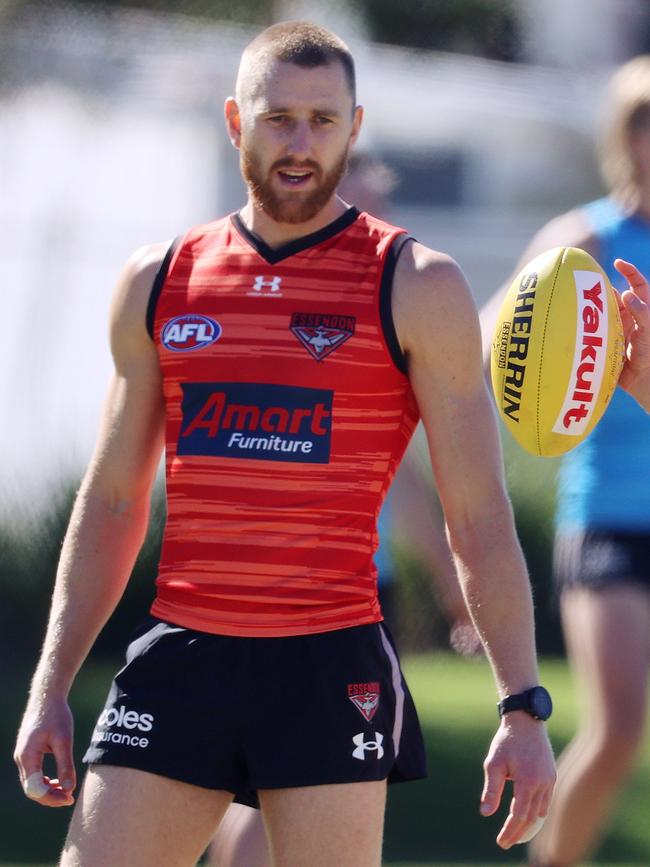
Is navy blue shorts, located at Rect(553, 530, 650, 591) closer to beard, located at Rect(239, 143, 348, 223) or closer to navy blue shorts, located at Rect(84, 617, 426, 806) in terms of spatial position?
navy blue shorts, located at Rect(84, 617, 426, 806)

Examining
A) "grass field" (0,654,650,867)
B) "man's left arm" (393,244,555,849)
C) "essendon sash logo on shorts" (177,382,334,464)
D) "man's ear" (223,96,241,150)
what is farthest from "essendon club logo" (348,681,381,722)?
"grass field" (0,654,650,867)

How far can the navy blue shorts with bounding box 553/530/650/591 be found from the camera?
443 centimetres

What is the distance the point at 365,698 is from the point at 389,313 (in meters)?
0.72

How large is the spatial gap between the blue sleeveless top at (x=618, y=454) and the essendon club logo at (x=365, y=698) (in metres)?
1.61

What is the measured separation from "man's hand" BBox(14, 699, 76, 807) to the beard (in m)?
1.08

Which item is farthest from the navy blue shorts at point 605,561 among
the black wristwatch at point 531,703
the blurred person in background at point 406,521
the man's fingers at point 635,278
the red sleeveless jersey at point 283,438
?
the black wristwatch at point 531,703

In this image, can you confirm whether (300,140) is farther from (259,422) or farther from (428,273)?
(259,422)

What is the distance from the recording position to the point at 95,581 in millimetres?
3312

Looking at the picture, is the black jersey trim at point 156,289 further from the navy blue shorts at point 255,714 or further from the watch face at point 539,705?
the watch face at point 539,705

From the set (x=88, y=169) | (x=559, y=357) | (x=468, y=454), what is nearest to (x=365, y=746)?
(x=468, y=454)

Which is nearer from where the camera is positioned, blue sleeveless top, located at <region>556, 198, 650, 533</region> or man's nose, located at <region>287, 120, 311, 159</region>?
man's nose, located at <region>287, 120, 311, 159</region>

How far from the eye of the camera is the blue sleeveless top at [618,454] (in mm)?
4531

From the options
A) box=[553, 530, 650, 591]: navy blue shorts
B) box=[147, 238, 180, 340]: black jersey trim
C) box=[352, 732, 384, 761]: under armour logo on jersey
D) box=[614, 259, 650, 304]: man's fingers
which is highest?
box=[614, 259, 650, 304]: man's fingers

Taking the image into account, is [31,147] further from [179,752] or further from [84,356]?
[179,752]
